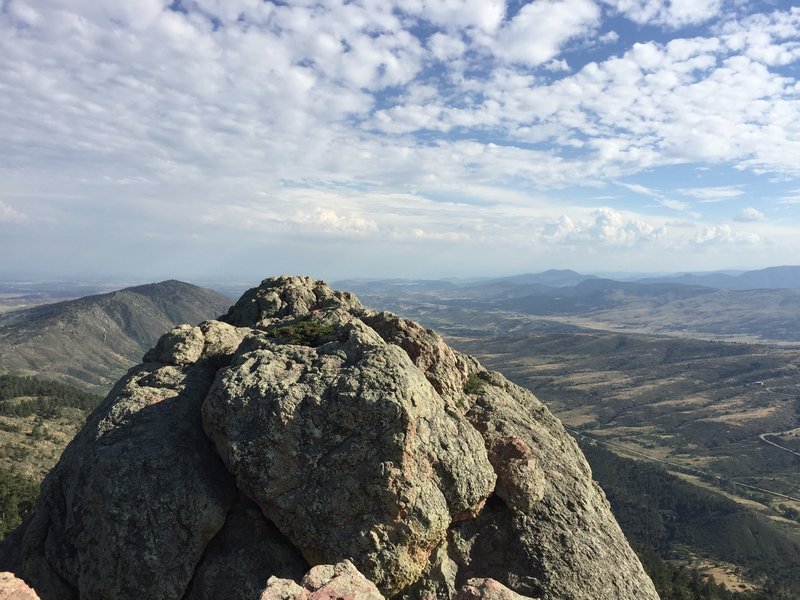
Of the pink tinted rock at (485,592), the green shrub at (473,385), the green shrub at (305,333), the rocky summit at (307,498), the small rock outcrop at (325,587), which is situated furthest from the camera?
the green shrub at (473,385)

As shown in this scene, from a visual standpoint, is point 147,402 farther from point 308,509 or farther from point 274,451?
point 308,509

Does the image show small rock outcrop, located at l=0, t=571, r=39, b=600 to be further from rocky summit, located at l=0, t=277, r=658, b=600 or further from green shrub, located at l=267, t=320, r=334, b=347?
green shrub, located at l=267, t=320, r=334, b=347

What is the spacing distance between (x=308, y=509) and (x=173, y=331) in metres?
16.7

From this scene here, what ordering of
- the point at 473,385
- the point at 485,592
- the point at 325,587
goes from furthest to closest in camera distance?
the point at 473,385
the point at 485,592
the point at 325,587

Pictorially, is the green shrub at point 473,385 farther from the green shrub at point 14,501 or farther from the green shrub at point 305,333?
the green shrub at point 14,501

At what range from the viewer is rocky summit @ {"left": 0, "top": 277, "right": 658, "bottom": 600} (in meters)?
18.6

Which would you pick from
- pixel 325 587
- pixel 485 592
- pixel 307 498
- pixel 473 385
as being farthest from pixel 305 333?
pixel 485 592

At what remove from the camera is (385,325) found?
2861cm

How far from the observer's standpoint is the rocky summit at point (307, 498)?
18594 mm

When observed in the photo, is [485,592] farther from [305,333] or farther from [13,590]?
[305,333]

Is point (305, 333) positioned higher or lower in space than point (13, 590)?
higher

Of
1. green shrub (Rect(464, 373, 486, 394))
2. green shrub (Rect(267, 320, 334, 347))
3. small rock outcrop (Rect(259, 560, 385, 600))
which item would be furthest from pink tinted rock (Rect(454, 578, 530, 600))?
green shrub (Rect(267, 320, 334, 347))

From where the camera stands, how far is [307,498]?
19.0 m

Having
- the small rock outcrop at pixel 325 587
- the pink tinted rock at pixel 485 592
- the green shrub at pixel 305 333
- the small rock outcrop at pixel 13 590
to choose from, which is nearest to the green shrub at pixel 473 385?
the green shrub at pixel 305 333
